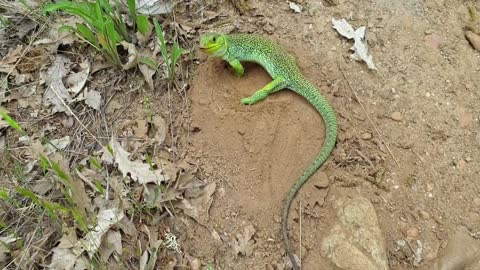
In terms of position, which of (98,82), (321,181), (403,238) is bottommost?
(403,238)


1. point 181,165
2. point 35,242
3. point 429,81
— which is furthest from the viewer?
point 429,81

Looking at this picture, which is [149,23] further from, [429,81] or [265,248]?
[429,81]

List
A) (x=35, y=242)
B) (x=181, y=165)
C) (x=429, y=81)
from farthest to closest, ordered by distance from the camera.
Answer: (x=429, y=81)
(x=181, y=165)
(x=35, y=242)

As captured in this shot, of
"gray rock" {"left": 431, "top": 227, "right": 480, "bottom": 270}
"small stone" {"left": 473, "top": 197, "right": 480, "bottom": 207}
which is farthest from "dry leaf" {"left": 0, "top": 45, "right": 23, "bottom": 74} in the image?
"small stone" {"left": 473, "top": 197, "right": 480, "bottom": 207}

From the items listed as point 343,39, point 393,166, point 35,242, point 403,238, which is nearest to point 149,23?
point 343,39

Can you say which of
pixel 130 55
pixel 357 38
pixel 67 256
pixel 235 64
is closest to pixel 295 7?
pixel 357 38

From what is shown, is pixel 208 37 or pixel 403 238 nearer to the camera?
pixel 403 238

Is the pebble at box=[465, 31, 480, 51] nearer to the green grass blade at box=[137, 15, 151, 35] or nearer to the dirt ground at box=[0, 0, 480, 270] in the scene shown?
the dirt ground at box=[0, 0, 480, 270]

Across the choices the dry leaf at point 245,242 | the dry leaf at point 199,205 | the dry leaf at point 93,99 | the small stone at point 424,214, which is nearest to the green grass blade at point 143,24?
the dry leaf at point 93,99
